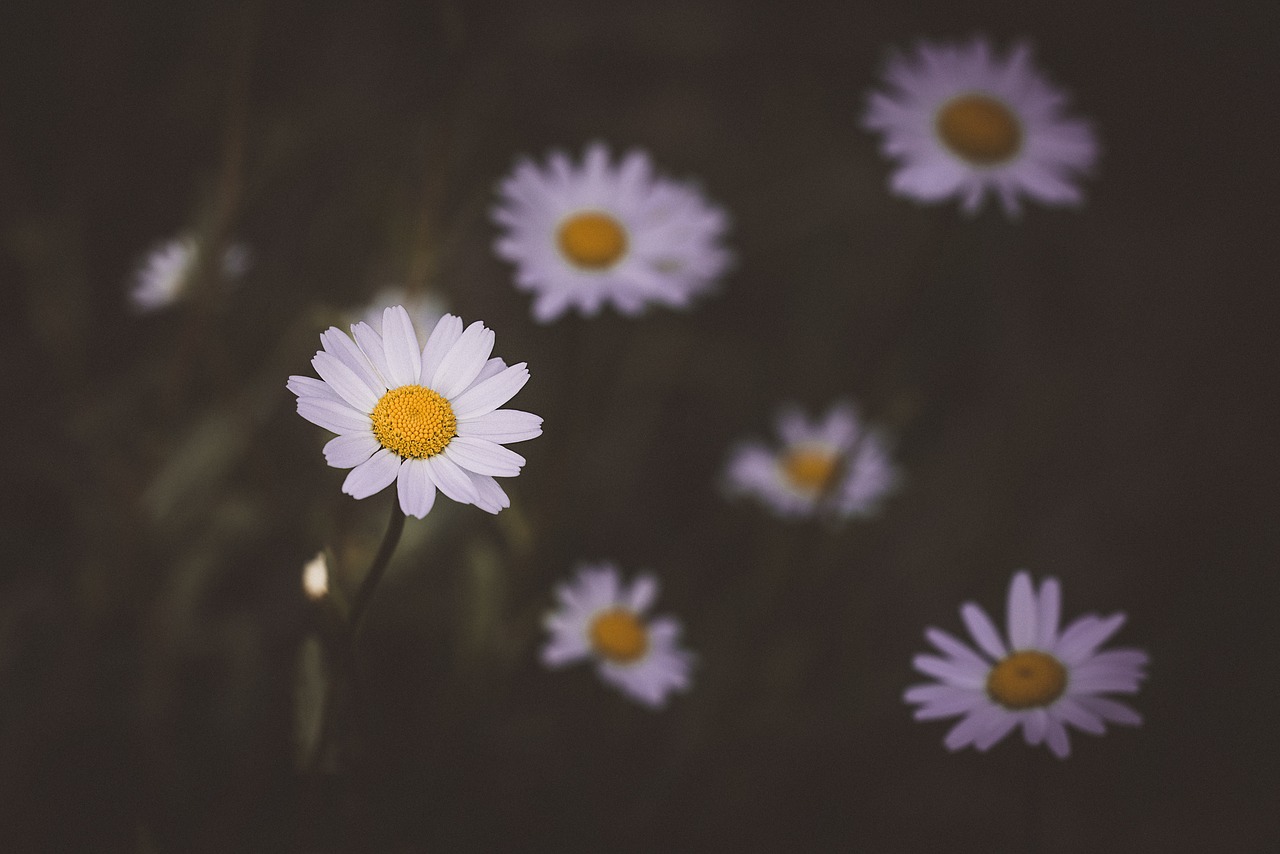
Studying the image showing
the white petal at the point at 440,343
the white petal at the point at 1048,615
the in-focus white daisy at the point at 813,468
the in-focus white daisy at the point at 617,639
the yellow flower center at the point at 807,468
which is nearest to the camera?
the white petal at the point at 440,343

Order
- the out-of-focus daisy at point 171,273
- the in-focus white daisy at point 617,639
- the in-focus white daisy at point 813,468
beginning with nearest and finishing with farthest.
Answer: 1. the in-focus white daisy at point 617,639
2. the out-of-focus daisy at point 171,273
3. the in-focus white daisy at point 813,468

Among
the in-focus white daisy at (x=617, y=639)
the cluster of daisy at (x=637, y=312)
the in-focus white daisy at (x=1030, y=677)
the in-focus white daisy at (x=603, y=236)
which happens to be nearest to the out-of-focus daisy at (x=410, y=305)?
the cluster of daisy at (x=637, y=312)

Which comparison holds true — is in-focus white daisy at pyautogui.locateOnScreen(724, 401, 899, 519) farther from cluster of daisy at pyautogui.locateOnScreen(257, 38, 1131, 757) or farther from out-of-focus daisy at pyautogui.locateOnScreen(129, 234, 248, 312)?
out-of-focus daisy at pyautogui.locateOnScreen(129, 234, 248, 312)

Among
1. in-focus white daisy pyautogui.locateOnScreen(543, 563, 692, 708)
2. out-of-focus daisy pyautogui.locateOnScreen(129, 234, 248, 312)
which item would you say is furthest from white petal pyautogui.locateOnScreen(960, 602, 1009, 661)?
out-of-focus daisy pyautogui.locateOnScreen(129, 234, 248, 312)

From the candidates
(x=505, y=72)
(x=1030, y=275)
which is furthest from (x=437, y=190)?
(x=1030, y=275)

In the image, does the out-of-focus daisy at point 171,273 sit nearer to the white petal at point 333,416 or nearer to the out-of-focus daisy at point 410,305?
the out-of-focus daisy at point 410,305

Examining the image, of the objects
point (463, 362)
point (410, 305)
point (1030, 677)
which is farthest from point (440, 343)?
point (1030, 677)

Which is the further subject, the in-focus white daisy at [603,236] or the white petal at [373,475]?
the in-focus white daisy at [603,236]
